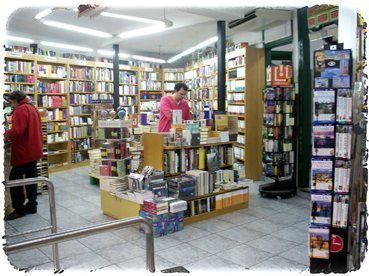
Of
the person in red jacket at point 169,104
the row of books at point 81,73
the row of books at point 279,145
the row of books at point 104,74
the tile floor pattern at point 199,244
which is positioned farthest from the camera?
the row of books at point 104,74

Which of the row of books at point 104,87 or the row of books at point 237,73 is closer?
the row of books at point 237,73

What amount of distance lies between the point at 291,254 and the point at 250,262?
488mm

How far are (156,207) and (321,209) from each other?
6.32ft

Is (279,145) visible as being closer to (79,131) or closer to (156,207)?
(156,207)

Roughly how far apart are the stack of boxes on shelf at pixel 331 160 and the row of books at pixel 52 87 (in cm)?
753

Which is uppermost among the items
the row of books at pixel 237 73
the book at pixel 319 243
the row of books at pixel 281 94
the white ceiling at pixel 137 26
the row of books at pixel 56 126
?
the white ceiling at pixel 137 26

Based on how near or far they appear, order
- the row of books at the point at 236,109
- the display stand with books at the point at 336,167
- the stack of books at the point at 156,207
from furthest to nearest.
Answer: the row of books at the point at 236,109, the stack of books at the point at 156,207, the display stand with books at the point at 336,167

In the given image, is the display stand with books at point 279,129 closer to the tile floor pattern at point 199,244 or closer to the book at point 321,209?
the tile floor pattern at point 199,244

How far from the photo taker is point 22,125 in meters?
5.02

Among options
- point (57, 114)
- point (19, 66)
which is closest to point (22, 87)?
point (19, 66)

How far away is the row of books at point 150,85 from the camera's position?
39.5 feet

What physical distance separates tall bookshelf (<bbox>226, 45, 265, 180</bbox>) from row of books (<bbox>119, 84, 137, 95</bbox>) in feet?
15.5

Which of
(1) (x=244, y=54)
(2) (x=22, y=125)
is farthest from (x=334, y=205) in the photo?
(1) (x=244, y=54)

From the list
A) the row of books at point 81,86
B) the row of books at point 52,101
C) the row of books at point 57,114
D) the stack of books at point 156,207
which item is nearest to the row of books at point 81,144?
the row of books at point 57,114
